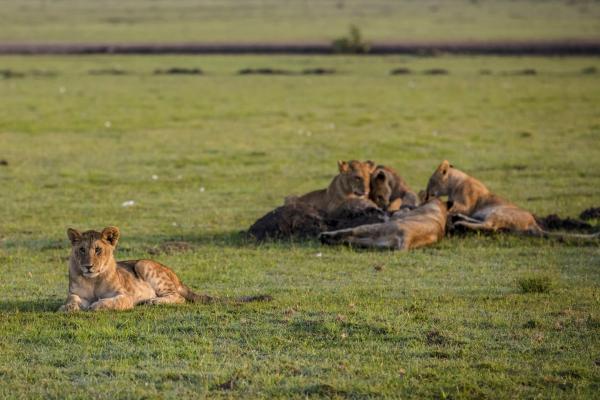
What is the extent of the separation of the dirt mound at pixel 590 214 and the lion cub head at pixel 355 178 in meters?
2.86

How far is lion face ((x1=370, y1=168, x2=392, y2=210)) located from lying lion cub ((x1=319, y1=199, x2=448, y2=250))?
1399 millimetres

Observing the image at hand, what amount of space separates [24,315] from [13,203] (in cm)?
713

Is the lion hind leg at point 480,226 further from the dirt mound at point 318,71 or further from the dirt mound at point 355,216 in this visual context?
the dirt mound at point 318,71

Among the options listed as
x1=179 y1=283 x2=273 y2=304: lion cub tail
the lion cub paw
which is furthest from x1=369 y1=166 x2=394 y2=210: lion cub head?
the lion cub paw

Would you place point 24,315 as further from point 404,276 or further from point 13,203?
point 13,203

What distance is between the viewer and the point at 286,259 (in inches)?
462

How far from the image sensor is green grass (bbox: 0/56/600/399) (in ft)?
23.9

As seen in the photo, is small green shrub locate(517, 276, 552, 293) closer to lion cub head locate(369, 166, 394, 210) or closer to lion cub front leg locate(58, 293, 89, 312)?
lion cub front leg locate(58, 293, 89, 312)

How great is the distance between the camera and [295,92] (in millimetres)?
33062

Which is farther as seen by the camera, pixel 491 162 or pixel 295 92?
pixel 295 92

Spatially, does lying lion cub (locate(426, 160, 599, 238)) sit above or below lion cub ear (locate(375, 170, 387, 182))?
below

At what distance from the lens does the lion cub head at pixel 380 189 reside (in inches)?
554

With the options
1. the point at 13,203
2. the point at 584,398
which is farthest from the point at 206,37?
the point at 584,398

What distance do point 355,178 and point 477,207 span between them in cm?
162
